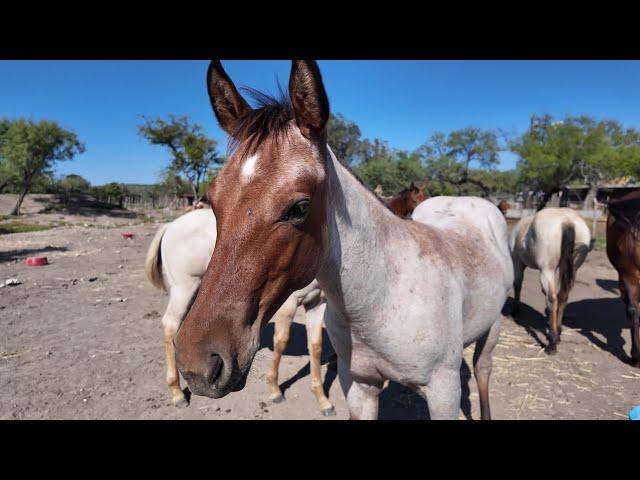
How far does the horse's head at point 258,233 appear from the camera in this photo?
1.05 m

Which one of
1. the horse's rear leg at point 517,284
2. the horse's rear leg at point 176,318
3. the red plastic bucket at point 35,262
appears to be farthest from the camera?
the red plastic bucket at point 35,262

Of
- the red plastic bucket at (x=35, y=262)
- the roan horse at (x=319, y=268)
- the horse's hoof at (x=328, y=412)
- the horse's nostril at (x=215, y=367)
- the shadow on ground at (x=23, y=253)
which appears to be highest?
the roan horse at (x=319, y=268)

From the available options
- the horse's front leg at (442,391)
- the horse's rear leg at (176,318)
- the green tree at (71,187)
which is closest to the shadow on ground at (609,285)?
the horse's front leg at (442,391)

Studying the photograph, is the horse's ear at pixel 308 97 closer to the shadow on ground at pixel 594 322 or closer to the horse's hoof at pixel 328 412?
the horse's hoof at pixel 328 412

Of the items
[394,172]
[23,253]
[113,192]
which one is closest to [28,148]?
[113,192]

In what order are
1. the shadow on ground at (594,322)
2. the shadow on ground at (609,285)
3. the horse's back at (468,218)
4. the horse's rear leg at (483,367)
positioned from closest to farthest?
the horse's back at (468,218), the horse's rear leg at (483,367), the shadow on ground at (594,322), the shadow on ground at (609,285)

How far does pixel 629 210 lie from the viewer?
4.30 metres

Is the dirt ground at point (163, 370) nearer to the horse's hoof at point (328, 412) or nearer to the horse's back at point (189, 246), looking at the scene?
the horse's hoof at point (328, 412)

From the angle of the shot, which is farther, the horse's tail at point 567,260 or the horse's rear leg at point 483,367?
the horse's tail at point 567,260

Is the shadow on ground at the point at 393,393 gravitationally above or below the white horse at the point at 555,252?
below

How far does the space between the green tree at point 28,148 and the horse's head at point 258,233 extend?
35876 millimetres
